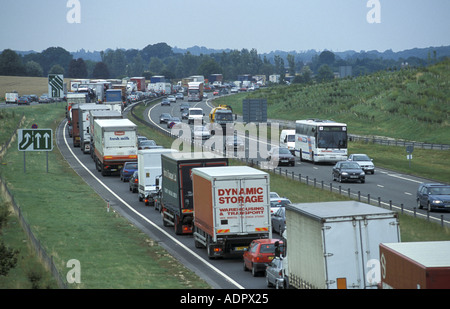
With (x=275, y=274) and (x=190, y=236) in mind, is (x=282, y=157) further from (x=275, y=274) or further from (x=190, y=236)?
(x=275, y=274)

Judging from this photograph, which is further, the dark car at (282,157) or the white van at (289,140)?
the white van at (289,140)

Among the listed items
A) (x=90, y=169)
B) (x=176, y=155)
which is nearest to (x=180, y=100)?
(x=90, y=169)

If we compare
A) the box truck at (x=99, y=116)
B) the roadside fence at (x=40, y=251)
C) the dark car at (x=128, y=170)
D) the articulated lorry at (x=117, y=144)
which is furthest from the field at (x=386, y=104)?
the roadside fence at (x=40, y=251)

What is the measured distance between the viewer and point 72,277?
25.4 meters

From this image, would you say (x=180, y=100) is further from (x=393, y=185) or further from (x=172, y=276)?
(x=172, y=276)

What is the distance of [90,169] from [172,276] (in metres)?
37.7

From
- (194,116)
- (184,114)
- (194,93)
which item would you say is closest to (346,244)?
(194,116)

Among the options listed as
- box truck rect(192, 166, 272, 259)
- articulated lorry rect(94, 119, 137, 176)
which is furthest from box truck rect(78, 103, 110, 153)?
box truck rect(192, 166, 272, 259)

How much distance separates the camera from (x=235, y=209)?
95.6 feet

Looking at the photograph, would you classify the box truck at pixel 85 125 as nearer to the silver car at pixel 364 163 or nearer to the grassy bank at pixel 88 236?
the grassy bank at pixel 88 236

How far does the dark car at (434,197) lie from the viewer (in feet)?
133

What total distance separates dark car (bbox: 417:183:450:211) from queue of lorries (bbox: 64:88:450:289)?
383 inches

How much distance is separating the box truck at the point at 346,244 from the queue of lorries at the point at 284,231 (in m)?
0.02

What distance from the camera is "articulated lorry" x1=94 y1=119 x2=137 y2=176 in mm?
56281
